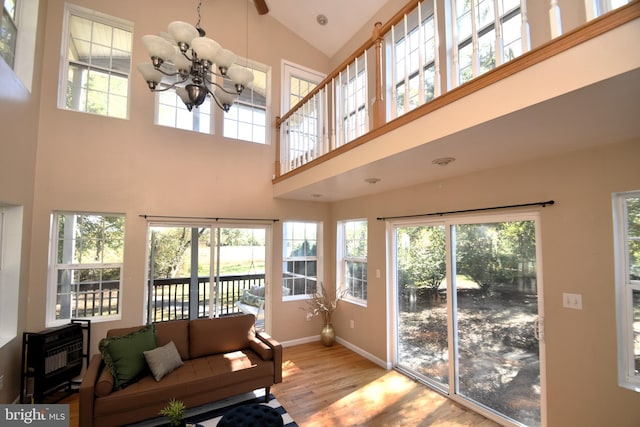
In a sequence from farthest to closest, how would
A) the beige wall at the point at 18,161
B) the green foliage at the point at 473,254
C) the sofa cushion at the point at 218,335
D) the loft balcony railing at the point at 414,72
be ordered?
the sofa cushion at the point at 218,335
the green foliage at the point at 473,254
the beige wall at the point at 18,161
the loft balcony railing at the point at 414,72

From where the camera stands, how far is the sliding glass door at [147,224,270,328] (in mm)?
4133

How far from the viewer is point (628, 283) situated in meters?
2.17

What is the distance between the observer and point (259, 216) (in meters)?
4.77

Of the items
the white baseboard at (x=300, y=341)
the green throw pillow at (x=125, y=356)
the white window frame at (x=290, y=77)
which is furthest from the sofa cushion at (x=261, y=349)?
the white window frame at (x=290, y=77)

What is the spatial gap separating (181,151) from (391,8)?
11.5ft

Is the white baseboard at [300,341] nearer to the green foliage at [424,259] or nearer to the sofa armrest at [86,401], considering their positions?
the green foliage at [424,259]

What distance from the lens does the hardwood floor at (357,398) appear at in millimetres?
2924

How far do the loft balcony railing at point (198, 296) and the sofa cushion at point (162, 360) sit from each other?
1.09 metres

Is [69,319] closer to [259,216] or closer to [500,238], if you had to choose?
[259,216]

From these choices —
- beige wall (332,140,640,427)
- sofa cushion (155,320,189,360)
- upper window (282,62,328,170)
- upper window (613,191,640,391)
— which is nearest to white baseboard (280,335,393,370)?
sofa cushion (155,320,189,360)

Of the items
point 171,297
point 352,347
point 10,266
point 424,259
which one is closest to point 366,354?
point 352,347

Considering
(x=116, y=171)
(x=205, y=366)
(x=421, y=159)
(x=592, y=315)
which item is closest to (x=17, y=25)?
(x=116, y=171)

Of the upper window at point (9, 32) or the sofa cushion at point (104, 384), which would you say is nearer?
the sofa cushion at point (104, 384)

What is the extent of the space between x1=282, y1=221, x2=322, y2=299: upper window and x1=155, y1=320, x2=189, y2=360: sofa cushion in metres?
1.79
